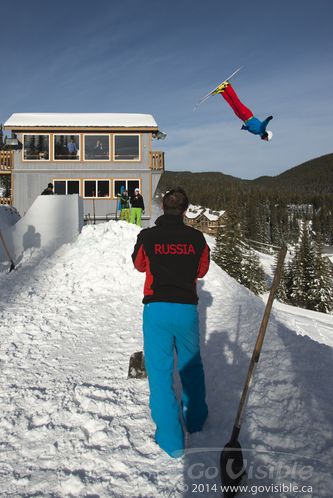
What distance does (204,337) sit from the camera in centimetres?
626

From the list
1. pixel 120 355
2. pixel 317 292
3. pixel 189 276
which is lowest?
pixel 317 292

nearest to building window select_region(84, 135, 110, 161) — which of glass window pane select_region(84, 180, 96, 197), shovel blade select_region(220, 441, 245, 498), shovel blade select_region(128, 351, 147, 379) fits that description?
glass window pane select_region(84, 180, 96, 197)

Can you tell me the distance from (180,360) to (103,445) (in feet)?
3.65

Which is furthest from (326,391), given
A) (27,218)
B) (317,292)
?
(317,292)

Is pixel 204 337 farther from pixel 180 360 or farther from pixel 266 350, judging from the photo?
pixel 180 360

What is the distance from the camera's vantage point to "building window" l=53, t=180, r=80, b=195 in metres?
22.1

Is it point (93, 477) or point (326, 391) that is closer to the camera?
point (93, 477)

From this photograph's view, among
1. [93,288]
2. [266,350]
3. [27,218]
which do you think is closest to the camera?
[266,350]

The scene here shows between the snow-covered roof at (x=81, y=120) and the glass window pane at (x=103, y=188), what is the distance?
11.3 feet

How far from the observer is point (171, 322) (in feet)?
9.89

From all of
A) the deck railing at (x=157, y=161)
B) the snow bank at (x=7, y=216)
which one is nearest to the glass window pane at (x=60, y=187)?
the snow bank at (x=7, y=216)

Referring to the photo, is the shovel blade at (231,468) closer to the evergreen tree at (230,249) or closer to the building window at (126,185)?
the building window at (126,185)

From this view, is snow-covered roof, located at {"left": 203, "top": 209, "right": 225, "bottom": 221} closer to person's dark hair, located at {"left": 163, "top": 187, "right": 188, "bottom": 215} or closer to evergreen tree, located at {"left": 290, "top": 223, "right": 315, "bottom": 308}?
evergreen tree, located at {"left": 290, "top": 223, "right": 315, "bottom": 308}

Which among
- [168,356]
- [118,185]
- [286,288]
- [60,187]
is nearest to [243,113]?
[168,356]
